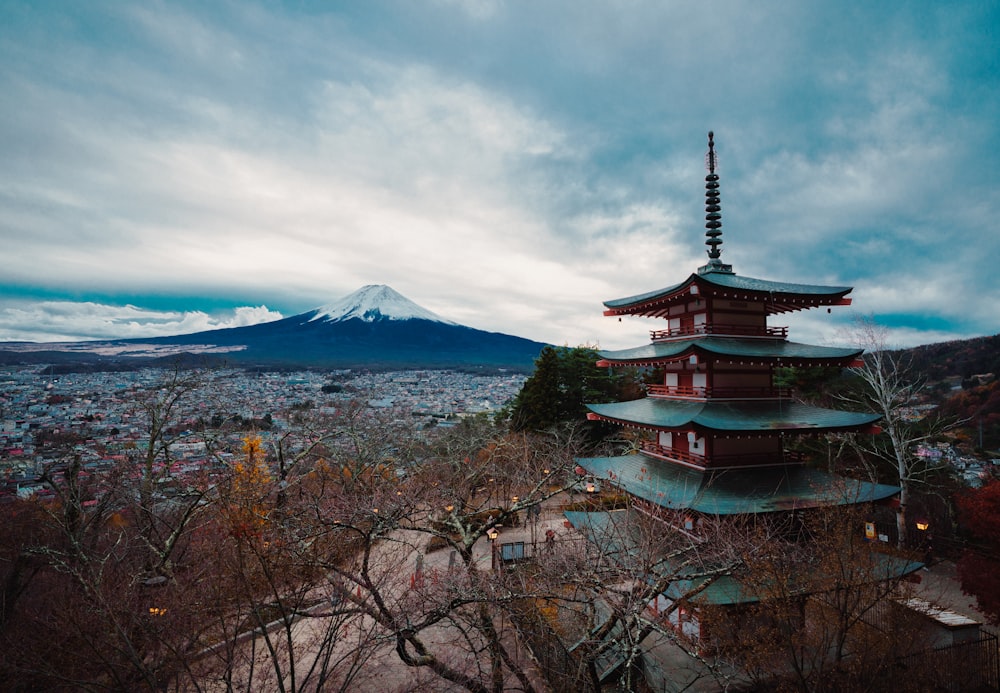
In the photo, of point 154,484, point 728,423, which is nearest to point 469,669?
point 728,423

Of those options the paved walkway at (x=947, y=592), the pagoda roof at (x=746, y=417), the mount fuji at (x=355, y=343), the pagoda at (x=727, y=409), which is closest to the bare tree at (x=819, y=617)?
the pagoda at (x=727, y=409)

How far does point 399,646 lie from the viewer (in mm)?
7082

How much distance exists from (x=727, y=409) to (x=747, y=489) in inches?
78.1

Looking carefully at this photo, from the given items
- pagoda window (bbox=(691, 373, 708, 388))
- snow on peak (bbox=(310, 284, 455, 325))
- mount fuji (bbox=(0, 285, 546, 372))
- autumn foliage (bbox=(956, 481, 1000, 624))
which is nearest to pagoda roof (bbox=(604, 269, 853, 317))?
pagoda window (bbox=(691, 373, 708, 388))

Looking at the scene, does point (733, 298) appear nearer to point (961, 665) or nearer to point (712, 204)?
point (712, 204)

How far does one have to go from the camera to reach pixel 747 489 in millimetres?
10422

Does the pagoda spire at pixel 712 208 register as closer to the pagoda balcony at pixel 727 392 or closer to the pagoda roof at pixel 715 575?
the pagoda balcony at pixel 727 392

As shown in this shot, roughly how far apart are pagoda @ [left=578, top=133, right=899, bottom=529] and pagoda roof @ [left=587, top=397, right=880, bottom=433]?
0.03 m

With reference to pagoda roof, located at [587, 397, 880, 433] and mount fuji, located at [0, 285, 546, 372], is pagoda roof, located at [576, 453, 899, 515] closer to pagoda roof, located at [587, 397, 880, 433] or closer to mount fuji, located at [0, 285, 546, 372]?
pagoda roof, located at [587, 397, 880, 433]

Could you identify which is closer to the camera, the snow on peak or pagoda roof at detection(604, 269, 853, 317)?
pagoda roof at detection(604, 269, 853, 317)

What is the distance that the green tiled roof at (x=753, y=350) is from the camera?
10.6m

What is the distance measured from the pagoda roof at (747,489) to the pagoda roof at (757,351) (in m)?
2.95

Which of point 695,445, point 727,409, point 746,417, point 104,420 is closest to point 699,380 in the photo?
point 727,409

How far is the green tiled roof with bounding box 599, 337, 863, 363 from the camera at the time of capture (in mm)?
10592
